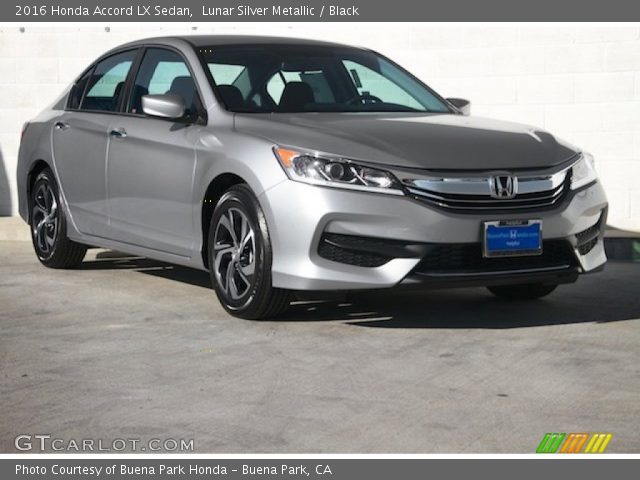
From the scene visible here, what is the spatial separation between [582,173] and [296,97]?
173 cm

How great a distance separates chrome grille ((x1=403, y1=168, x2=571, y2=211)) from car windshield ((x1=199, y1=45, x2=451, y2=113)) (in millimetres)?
1309

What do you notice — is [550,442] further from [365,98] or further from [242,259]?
[365,98]

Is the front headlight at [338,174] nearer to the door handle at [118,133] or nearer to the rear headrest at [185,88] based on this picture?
the rear headrest at [185,88]

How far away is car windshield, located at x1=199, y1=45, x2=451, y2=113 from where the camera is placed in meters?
8.15

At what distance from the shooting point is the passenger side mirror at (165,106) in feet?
26.2

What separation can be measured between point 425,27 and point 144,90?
4698 millimetres

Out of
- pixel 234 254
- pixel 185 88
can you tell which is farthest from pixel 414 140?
pixel 185 88

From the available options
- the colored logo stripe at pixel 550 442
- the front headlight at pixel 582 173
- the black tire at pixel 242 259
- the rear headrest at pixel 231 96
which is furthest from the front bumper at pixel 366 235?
the colored logo stripe at pixel 550 442

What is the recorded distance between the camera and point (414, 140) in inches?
290

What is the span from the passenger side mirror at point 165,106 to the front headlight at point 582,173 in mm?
2247

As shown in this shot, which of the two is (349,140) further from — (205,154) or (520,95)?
(520,95)

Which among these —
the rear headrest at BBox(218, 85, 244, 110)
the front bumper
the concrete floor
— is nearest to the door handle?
the rear headrest at BBox(218, 85, 244, 110)
